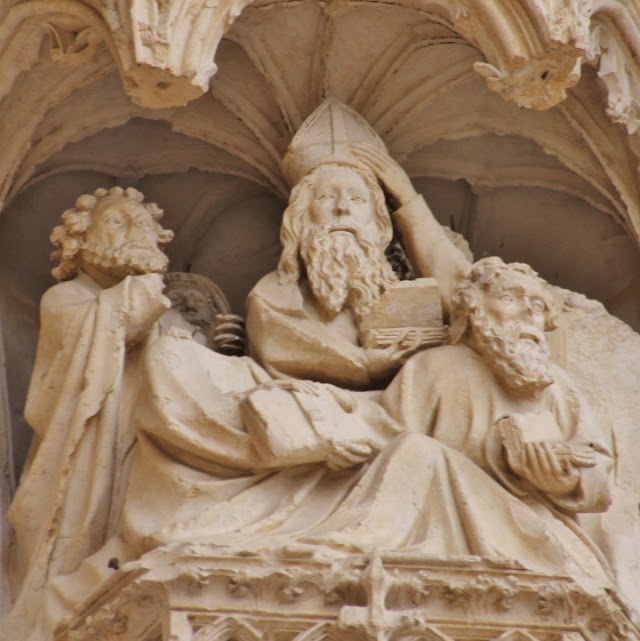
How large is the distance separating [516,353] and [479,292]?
0.72 ft

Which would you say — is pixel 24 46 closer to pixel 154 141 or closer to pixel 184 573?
pixel 154 141

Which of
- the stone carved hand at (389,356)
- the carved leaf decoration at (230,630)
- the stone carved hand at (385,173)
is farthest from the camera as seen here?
the stone carved hand at (385,173)

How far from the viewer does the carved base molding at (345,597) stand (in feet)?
19.4

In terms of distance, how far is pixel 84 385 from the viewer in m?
6.66

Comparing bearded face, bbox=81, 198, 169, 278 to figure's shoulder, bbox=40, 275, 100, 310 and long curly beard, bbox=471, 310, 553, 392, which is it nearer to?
figure's shoulder, bbox=40, 275, 100, 310

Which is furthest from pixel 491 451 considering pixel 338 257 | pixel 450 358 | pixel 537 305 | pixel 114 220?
pixel 114 220

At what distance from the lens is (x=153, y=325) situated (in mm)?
6859

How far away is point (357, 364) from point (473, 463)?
0.52 m

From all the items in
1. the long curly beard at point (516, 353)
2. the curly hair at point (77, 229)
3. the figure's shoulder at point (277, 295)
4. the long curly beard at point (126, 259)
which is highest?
the curly hair at point (77, 229)

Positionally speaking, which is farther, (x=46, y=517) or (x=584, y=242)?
(x=584, y=242)

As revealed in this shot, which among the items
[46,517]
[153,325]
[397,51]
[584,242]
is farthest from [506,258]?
[46,517]

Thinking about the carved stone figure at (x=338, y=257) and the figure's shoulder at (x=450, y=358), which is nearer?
the figure's shoulder at (x=450, y=358)

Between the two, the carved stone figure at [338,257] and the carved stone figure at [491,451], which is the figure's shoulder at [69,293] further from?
the carved stone figure at [491,451]

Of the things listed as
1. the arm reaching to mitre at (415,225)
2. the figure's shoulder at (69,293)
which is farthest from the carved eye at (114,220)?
the arm reaching to mitre at (415,225)
